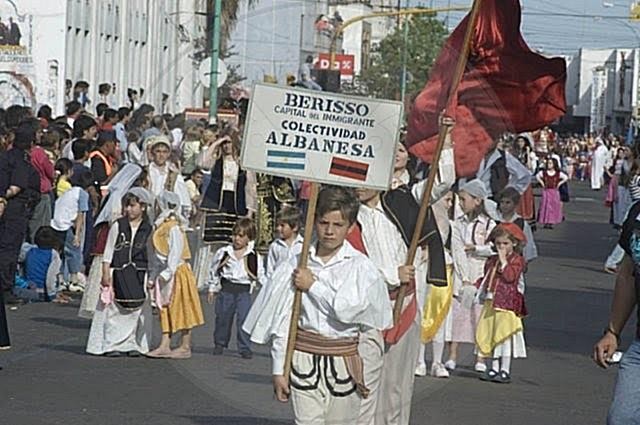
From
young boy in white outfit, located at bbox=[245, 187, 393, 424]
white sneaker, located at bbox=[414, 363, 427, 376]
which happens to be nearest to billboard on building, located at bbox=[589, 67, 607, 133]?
white sneaker, located at bbox=[414, 363, 427, 376]

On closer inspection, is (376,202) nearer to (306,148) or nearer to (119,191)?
(306,148)

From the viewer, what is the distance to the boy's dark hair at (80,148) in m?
20.7

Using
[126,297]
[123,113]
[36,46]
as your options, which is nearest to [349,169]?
[126,297]

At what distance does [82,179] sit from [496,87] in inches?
428

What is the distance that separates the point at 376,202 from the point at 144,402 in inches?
121

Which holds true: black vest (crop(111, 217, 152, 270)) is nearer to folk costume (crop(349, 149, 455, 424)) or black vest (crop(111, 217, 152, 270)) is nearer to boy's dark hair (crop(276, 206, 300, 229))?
boy's dark hair (crop(276, 206, 300, 229))

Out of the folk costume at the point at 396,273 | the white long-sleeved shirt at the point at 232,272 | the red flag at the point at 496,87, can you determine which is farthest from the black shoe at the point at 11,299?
the red flag at the point at 496,87

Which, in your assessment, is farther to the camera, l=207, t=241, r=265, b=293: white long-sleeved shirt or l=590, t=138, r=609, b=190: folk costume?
l=590, t=138, r=609, b=190: folk costume

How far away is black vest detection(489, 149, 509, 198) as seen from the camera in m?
12.8

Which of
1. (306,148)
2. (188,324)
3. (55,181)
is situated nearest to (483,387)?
(188,324)

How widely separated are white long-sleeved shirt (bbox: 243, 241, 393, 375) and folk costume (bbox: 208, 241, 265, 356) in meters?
6.12

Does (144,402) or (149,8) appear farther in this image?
(149,8)

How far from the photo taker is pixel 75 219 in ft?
63.4

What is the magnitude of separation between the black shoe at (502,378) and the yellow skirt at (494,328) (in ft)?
0.65
